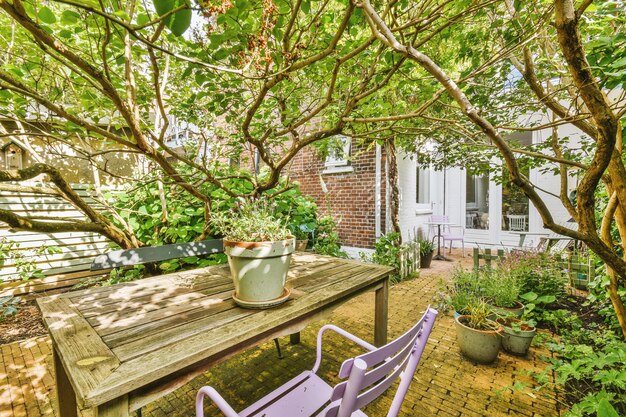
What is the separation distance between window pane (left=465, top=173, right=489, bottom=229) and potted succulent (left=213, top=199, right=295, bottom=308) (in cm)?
860

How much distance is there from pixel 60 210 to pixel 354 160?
592 cm

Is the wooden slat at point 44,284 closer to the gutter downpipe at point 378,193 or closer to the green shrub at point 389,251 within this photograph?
the green shrub at point 389,251

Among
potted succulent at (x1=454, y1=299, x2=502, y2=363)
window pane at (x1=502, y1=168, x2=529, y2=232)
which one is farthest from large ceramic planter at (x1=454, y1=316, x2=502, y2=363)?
window pane at (x1=502, y1=168, x2=529, y2=232)

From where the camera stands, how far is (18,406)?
7.10ft

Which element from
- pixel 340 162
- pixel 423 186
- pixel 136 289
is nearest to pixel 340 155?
pixel 340 162

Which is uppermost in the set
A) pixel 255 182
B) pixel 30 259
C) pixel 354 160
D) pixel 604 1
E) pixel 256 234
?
pixel 604 1

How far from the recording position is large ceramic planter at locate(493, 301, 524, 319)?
2.89m

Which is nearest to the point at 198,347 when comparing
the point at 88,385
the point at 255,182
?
the point at 88,385

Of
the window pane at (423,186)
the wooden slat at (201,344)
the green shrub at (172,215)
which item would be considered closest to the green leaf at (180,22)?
the wooden slat at (201,344)

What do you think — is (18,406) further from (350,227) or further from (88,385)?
(350,227)

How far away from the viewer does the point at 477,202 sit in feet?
28.1

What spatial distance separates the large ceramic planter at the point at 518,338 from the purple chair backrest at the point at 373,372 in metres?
2.09

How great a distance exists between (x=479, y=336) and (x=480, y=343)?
7 cm

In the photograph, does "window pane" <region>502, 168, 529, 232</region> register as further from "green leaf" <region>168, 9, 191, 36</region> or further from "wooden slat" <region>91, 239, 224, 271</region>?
"green leaf" <region>168, 9, 191, 36</region>
